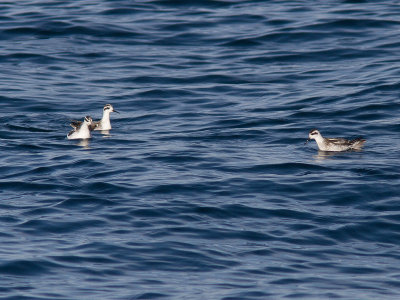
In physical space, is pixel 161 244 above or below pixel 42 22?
below

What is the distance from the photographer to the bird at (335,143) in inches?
830

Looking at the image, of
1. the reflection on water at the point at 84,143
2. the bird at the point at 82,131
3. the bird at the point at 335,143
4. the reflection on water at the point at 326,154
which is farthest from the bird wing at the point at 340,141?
the bird at the point at 82,131

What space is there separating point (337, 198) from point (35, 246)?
20.1ft

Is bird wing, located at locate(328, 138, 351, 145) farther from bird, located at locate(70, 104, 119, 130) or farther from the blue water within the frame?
bird, located at locate(70, 104, 119, 130)

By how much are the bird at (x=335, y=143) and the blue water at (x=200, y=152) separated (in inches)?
9.4

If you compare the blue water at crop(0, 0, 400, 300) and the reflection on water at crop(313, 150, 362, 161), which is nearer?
the blue water at crop(0, 0, 400, 300)

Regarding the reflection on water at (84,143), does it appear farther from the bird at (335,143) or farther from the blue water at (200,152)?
the bird at (335,143)

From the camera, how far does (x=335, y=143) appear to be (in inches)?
838

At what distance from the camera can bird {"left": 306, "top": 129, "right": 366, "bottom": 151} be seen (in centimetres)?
2109

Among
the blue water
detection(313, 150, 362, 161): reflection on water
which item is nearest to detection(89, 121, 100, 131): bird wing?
the blue water

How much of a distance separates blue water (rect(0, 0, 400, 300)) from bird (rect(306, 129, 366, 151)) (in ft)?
0.78

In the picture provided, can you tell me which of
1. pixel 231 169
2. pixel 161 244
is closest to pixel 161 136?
pixel 231 169

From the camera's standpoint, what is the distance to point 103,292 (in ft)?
42.9

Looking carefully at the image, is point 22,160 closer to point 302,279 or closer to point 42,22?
point 302,279
